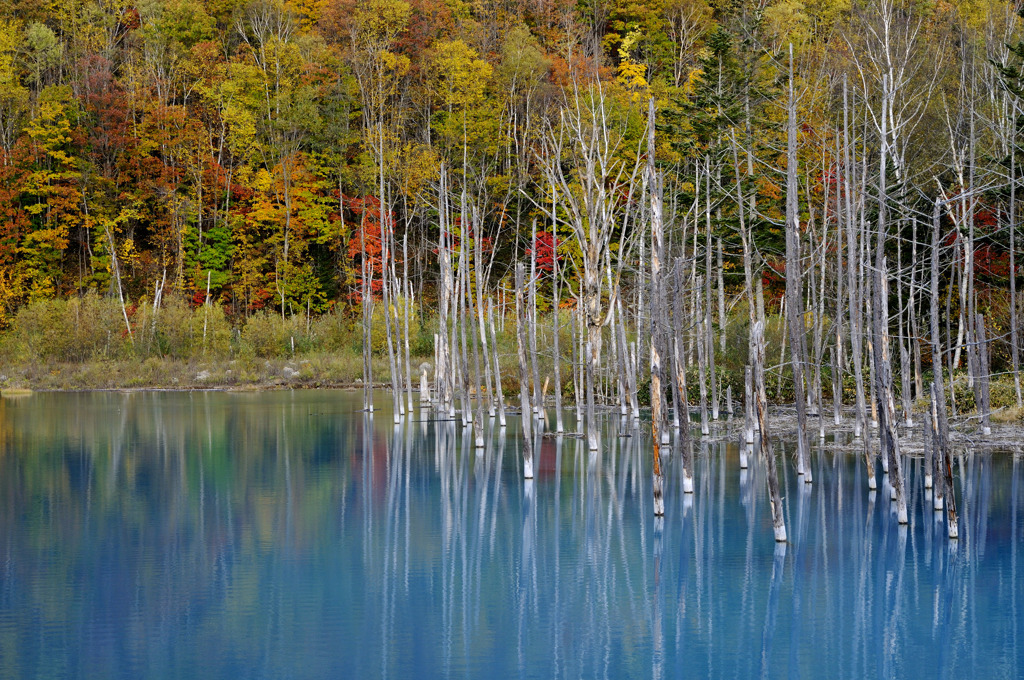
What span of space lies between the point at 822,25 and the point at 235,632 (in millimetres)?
40300

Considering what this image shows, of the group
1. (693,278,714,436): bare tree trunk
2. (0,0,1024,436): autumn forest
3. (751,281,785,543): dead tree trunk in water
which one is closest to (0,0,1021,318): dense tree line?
(0,0,1024,436): autumn forest

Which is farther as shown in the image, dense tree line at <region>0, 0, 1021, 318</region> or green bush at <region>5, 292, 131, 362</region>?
dense tree line at <region>0, 0, 1021, 318</region>

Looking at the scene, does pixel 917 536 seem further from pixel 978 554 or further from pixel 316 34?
pixel 316 34

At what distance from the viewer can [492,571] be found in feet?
40.1

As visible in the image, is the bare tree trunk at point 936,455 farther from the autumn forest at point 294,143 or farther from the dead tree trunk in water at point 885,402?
the autumn forest at point 294,143

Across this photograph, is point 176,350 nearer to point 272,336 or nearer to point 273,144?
point 272,336

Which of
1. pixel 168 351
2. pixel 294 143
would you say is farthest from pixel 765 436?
pixel 294 143

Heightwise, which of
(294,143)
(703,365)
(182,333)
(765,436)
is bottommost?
(765,436)

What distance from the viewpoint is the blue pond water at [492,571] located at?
9.29 m

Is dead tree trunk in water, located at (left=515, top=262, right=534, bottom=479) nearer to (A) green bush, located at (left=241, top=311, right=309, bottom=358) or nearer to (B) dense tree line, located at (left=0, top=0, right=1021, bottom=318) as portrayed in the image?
(A) green bush, located at (left=241, top=311, right=309, bottom=358)

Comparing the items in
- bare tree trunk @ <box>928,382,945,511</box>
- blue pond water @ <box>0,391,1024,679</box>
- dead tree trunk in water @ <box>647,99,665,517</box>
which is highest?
dead tree trunk in water @ <box>647,99,665,517</box>

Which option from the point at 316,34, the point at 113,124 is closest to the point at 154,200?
the point at 113,124

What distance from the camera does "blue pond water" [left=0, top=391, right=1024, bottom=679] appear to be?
9.29 m

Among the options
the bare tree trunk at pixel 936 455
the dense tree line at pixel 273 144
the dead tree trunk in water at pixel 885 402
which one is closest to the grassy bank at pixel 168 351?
the dense tree line at pixel 273 144
